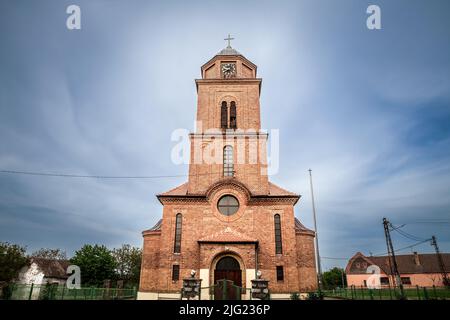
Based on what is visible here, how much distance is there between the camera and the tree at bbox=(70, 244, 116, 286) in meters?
43.5

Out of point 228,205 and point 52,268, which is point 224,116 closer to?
point 228,205

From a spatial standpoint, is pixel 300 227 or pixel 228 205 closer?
pixel 228 205

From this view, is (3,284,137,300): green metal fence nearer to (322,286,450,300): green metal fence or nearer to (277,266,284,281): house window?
(277,266,284,281): house window

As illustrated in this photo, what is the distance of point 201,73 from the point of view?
2825 cm

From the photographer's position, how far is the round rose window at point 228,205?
845 inches

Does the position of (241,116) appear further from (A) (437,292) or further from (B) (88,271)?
(B) (88,271)

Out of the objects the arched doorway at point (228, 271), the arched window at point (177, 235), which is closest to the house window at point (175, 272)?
the arched window at point (177, 235)

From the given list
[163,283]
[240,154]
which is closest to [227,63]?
[240,154]

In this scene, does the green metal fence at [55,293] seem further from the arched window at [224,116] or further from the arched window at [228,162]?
the arched window at [224,116]

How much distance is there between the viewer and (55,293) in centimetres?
1989

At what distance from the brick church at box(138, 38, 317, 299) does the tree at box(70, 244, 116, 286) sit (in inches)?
1044

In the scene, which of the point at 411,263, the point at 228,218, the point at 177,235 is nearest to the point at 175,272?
the point at 177,235

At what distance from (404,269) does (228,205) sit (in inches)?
2016
